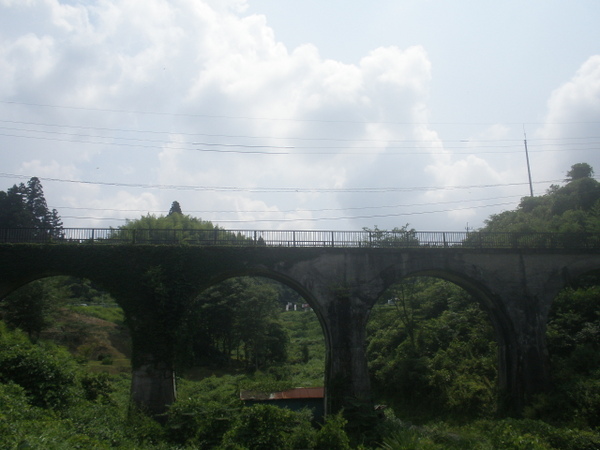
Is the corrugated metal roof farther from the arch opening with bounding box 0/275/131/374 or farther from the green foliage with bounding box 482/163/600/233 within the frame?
the green foliage with bounding box 482/163/600/233

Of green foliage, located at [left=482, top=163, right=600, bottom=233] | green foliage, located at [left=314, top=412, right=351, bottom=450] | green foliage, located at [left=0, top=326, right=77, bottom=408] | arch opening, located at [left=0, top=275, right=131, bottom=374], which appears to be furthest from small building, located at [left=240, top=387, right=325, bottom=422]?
green foliage, located at [left=482, top=163, right=600, bottom=233]

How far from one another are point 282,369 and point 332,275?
17.4m

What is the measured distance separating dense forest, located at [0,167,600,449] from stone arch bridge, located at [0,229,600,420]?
1.26 m

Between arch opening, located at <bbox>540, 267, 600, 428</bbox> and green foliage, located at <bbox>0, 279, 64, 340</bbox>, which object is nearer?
arch opening, located at <bbox>540, 267, 600, 428</bbox>

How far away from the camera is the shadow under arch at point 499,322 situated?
802 inches

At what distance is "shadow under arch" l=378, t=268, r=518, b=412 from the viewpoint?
2036 centimetres

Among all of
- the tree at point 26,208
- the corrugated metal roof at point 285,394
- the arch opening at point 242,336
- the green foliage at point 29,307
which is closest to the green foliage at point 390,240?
the corrugated metal roof at point 285,394

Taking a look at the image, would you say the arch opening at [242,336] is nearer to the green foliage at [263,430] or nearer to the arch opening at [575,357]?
the arch opening at [575,357]

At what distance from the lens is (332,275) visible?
19953 mm

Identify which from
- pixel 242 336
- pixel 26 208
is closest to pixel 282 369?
pixel 242 336

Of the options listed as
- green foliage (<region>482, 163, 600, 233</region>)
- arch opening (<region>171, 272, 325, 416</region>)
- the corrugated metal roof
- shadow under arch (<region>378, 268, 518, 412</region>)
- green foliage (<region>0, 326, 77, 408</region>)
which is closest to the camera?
green foliage (<region>0, 326, 77, 408</region>)

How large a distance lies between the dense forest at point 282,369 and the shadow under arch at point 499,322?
72 centimetres

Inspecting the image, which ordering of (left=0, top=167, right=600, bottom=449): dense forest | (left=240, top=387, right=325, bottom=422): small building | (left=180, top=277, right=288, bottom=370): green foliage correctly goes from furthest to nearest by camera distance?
(left=180, top=277, right=288, bottom=370): green foliage
(left=240, top=387, right=325, bottom=422): small building
(left=0, top=167, right=600, bottom=449): dense forest

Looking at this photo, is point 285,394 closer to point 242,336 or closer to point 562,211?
point 242,336
